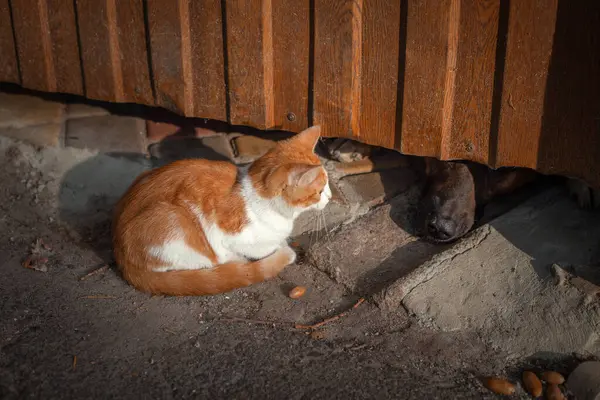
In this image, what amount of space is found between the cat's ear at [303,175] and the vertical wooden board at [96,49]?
159 cm

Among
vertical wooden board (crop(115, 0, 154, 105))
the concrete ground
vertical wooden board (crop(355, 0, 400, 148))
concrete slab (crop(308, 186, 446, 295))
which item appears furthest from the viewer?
vertical wooden board (crop(115, 0, 154, 105))

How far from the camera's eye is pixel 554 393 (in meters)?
2.40

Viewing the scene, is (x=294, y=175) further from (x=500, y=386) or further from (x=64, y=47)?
(x=64, y=47)

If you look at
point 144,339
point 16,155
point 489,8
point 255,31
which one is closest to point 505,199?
point 489,8

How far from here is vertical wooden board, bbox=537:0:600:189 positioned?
2611mm

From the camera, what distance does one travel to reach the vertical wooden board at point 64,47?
3.89m

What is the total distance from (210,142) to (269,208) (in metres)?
1.24

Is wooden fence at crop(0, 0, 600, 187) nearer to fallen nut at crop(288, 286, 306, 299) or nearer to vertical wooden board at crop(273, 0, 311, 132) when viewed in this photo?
vertical wooden board at crop(273, 0, 311, 132)

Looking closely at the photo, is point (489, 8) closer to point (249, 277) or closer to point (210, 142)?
point (249, 277)

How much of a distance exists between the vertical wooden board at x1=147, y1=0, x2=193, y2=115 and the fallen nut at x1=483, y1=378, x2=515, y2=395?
2.31 m

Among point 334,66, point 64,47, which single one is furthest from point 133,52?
point 334,66

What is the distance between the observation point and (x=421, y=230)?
135 inches

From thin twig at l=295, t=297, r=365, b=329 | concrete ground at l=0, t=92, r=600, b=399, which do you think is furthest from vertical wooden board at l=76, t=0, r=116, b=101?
thin twig at l=295, t=297, r=365, b=329

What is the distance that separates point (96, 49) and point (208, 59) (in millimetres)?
820
